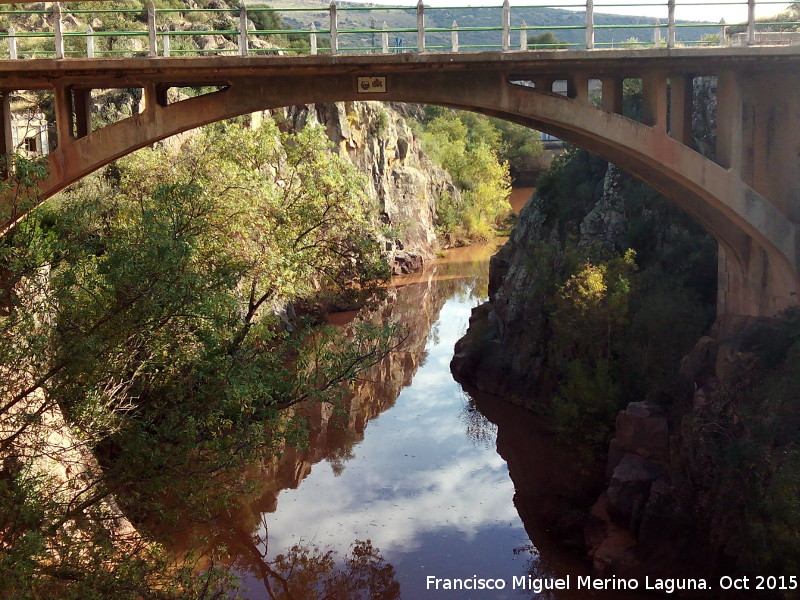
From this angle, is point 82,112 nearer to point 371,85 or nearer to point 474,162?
point 371,85

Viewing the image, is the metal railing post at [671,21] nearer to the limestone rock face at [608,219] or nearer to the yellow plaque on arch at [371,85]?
the yellow plaque on arch at [371,85]

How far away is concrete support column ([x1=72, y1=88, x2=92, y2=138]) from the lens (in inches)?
717

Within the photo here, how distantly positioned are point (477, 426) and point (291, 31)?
12.4 metres

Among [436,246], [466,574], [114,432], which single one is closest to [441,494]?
[466,574]

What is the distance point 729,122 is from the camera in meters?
18.0

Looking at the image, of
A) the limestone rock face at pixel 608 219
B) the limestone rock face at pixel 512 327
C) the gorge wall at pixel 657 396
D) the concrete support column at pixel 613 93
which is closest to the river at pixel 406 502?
the limestone rock face at pixel 512 327

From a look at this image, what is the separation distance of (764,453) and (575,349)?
9.12 m

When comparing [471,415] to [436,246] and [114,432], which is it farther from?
[436,246]

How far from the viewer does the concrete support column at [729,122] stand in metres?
17.8

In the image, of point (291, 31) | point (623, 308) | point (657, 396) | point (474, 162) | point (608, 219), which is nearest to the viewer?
point (291, 31)

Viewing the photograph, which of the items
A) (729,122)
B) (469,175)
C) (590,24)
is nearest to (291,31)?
(590,24)

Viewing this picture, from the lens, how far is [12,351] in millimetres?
9453

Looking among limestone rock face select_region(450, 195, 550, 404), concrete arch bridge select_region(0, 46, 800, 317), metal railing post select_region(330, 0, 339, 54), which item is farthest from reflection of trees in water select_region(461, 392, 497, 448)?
metal railing post select_region(330, 0, 339, 54)

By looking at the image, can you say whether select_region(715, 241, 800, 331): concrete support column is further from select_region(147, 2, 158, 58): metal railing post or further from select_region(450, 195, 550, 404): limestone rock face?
select_region(147, 2, 158, 58): metal railing post
